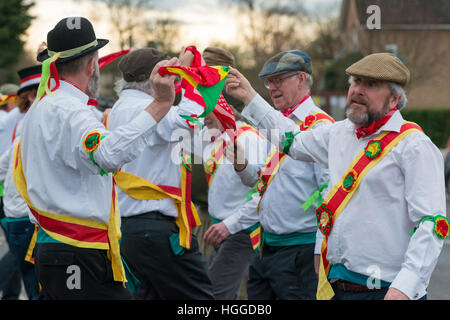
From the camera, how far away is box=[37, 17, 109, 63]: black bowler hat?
3426 millimetres

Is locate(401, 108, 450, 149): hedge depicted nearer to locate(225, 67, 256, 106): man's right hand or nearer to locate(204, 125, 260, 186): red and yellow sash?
locate(204, 125, 260, 186): red and yellow sash

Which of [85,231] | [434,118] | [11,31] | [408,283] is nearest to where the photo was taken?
[408,283]

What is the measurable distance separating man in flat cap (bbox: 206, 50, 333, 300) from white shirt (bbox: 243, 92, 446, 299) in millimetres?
1048

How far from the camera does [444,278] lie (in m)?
7.65

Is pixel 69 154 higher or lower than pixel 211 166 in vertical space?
higher

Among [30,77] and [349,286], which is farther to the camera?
[30,77]

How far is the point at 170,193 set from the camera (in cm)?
445

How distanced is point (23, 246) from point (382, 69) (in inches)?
149

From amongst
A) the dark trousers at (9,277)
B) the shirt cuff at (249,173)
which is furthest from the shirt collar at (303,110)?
the dark trousers at (9,277)

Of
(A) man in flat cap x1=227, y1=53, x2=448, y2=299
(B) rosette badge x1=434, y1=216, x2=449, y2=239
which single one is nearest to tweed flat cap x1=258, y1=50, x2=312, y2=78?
(A) man in flat cap x1=227, y1=53, x2=448, y2=299

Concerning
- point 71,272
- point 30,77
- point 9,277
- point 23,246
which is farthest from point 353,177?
point 9,277

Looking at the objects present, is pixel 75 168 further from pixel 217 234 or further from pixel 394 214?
pixel 217 234

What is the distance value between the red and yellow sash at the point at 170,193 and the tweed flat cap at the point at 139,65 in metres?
0.68
